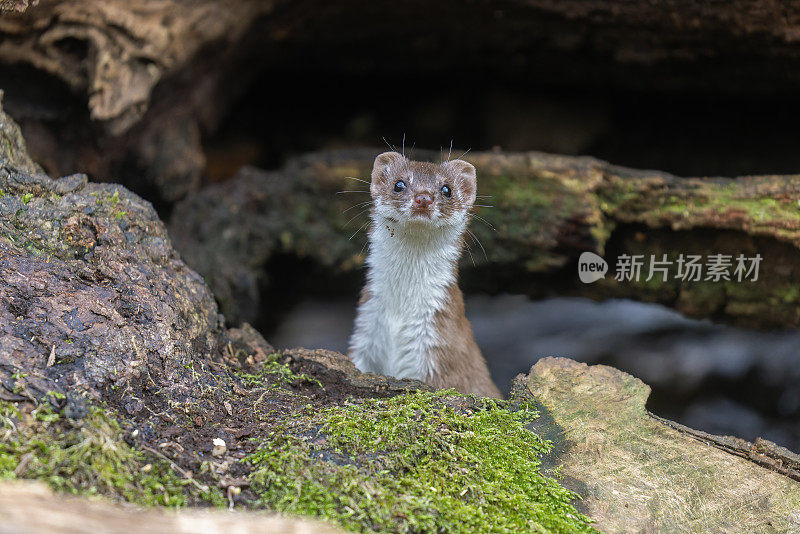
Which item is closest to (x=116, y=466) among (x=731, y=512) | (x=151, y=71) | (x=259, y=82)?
(x=731, y=512)

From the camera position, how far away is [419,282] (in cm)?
531

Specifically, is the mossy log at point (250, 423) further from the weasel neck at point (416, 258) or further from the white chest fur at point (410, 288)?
the weasel neck at point (416, 258)

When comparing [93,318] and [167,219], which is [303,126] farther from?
[93,318]

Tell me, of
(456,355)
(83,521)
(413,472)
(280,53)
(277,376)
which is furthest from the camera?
(280,53)

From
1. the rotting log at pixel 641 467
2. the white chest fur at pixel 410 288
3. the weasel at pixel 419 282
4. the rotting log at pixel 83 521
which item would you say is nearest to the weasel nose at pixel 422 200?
the weasel at pixel 419 282

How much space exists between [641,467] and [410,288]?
2.47 metres

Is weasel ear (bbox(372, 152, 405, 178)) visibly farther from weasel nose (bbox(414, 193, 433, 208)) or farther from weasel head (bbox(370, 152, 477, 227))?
weasel nose (bbox(414, 193, 433, 208))

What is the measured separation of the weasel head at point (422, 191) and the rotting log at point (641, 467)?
1.61m

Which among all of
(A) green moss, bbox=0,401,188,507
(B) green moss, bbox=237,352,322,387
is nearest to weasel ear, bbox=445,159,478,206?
(B) green moss, bbox=237,352,322,387

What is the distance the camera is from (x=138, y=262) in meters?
3.82

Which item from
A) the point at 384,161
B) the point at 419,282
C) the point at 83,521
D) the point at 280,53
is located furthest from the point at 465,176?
the point at 83,521

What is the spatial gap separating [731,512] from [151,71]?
5.53 meters

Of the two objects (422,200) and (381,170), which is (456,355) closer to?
(422,200)

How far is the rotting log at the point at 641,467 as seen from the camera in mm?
3047
